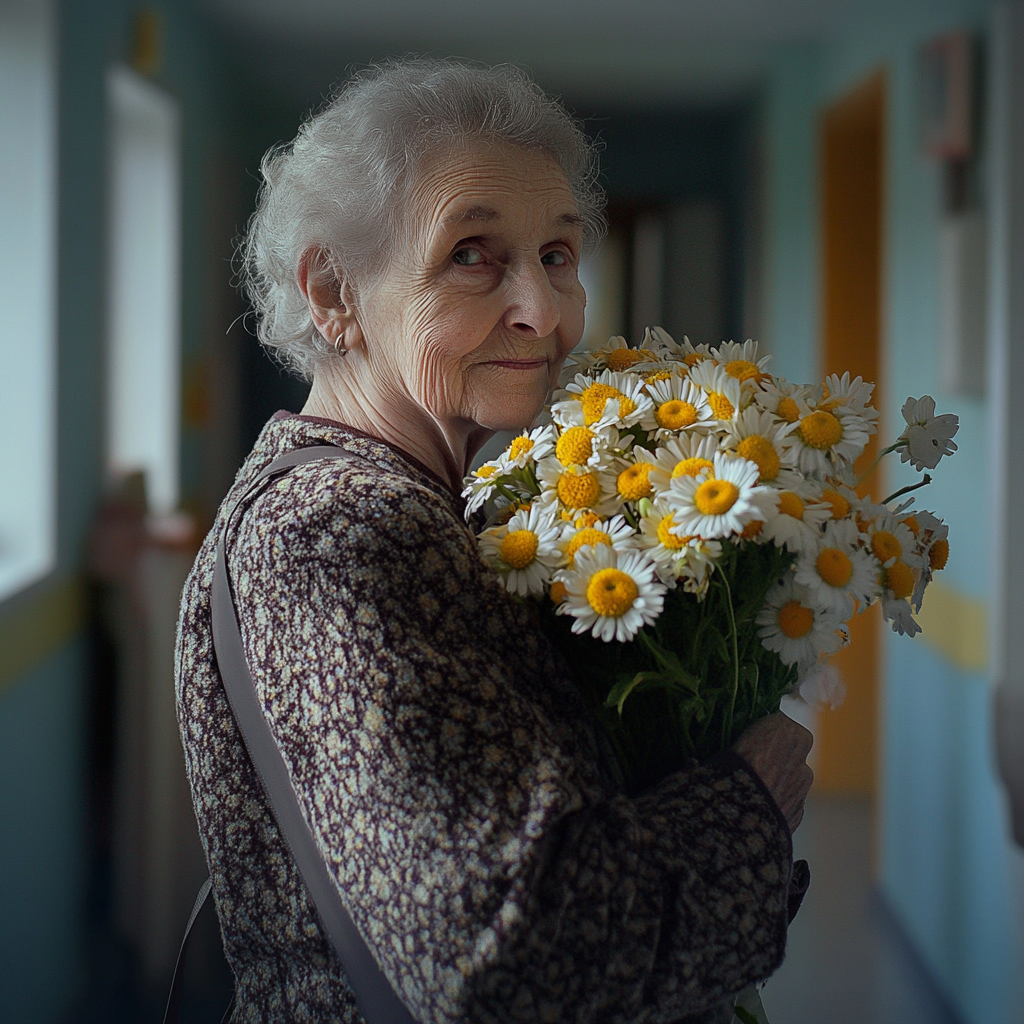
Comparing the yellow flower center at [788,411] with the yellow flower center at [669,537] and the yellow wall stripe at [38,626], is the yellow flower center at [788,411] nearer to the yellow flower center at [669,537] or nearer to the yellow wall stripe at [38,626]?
the yellow flower center at [669,537]

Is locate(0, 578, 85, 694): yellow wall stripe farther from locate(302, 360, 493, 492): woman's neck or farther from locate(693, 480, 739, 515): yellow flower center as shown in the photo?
locate(693, 480, 739, 515): yellow flower center

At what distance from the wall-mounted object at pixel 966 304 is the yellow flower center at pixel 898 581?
1602mm

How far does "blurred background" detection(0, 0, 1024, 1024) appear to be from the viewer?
2.16 meters

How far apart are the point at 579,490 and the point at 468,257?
23cm

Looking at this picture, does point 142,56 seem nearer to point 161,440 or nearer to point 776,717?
point 161,440

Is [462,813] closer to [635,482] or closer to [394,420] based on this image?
[635,482]

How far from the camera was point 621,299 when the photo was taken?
4395 mm

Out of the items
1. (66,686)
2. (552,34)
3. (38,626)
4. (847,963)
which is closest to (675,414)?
(38,626)

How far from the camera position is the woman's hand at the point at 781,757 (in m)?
0.69

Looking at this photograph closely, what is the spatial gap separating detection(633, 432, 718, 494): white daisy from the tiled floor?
6.70 feet

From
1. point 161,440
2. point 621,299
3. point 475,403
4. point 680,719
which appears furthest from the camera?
point 621,299

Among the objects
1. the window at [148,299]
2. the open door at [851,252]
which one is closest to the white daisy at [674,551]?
the window at [148,299]

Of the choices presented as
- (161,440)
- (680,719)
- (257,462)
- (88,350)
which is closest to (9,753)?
(88,350)

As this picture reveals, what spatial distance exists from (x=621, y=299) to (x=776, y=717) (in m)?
3.83
